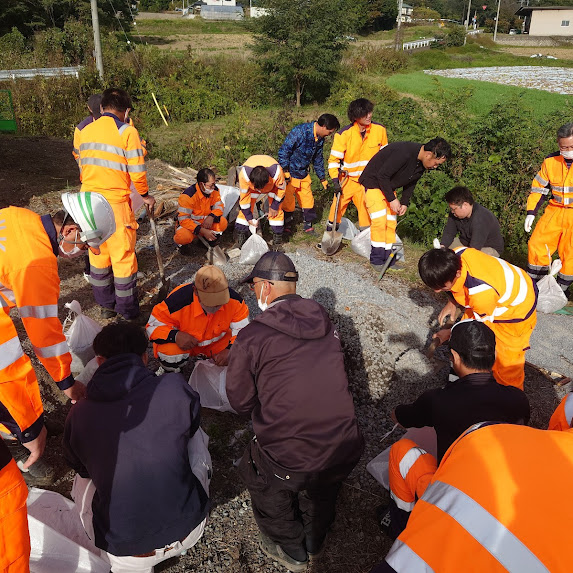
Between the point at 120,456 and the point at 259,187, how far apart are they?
4393 mm

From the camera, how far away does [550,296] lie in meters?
5.48

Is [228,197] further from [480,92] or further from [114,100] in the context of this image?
[480,92]

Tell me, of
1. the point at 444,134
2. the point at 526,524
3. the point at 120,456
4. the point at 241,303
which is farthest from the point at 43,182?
the point at 526,524

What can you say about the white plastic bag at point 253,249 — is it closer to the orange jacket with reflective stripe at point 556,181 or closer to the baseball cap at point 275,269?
the baseball cap at point 275,269

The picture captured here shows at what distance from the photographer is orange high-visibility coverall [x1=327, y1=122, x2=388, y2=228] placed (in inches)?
255

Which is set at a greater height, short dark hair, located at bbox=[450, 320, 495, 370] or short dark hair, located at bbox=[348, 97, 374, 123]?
short dark hair, located at bbox=[348, 97, 374, 123]

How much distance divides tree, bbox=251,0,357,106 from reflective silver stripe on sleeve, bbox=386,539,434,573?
21.0 metres

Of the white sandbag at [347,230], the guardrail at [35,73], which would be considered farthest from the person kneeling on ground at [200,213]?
the guardrail at [35,73]

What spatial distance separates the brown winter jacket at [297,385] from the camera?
2.30m

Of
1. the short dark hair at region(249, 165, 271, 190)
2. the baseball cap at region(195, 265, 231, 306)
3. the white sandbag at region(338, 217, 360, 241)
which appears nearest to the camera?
the baseball cap at region(195, 265, 231, 306)

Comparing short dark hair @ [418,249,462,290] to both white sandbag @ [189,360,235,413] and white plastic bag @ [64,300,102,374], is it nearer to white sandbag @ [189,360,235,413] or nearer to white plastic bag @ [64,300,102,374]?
white sandbag @ [189,360,235,413]

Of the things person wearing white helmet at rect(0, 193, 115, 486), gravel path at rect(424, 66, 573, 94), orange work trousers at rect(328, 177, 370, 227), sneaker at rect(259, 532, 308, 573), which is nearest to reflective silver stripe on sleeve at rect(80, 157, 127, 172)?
person wearing white helmet at rect(0, 193, 115, 486)

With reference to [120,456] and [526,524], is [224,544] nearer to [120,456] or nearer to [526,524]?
[120,456]

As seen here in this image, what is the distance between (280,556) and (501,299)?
91.0 inches
